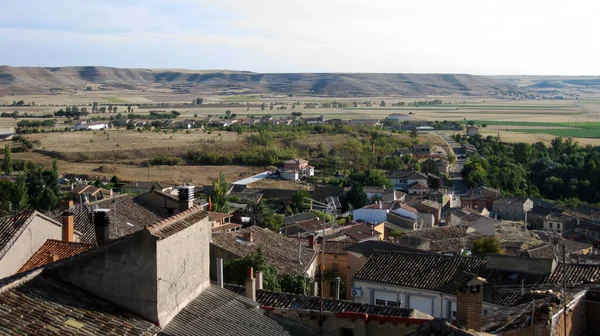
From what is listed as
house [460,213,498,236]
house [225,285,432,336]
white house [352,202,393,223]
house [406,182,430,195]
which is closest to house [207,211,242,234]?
white house [352,202,393,223]

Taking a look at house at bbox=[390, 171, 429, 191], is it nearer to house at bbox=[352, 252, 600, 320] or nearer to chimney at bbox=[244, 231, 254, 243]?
chimney at bbox=[244, 231, 254, 243]

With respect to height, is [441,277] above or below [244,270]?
below

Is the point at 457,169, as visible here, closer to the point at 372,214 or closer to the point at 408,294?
the point at 372,214

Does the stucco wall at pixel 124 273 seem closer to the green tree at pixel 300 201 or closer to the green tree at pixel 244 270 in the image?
the green tree at pixel 244 270

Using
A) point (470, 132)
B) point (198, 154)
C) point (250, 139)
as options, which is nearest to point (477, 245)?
point (198, 154)

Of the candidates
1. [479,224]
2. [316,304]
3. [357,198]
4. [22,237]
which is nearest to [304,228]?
[479,224]

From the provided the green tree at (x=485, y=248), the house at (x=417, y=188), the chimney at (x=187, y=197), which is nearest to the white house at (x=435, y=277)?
the green tree at (x=485, y=248)
